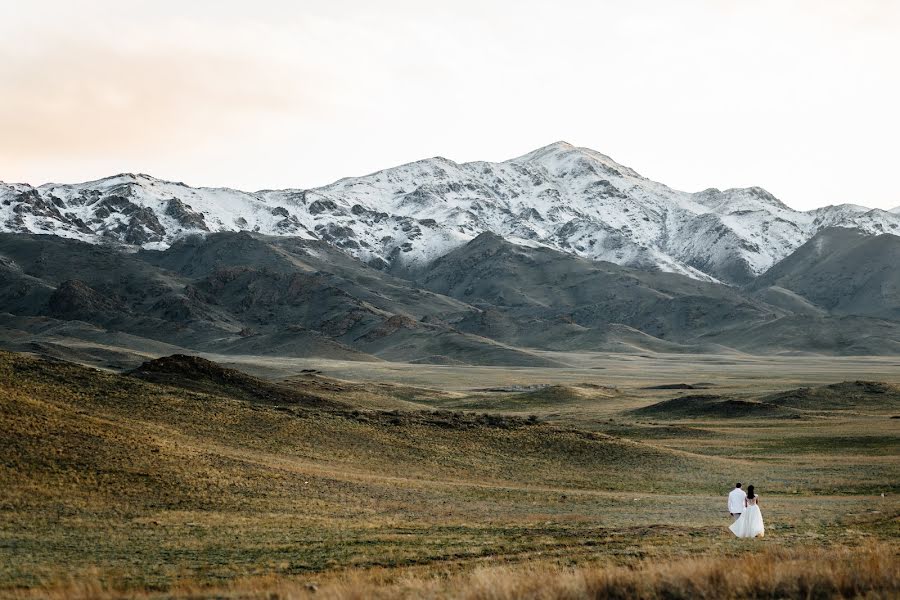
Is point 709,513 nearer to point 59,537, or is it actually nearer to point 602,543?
point 602,543

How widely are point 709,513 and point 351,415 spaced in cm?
2774

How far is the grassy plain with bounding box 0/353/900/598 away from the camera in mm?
17609

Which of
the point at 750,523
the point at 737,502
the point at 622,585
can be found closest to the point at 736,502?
the point at 737,502

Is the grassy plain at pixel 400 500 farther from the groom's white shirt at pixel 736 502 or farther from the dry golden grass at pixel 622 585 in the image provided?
the groom's white shirt at pixel 736 502

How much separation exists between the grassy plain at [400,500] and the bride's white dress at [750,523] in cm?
60

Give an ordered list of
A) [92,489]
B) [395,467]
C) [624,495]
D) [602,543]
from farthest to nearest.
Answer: [395,467] → [624,495] → [92,489] → [602,543]

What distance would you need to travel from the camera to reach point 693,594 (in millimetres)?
15445

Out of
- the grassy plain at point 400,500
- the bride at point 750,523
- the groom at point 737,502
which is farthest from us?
the groom at point 737,502

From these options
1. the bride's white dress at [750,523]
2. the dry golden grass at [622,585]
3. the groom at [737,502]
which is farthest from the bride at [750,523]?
the dry golden grass at [622,585]

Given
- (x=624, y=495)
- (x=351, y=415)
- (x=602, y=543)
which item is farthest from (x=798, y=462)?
(x=602, y=543)

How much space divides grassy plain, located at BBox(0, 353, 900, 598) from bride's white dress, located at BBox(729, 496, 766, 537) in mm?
602

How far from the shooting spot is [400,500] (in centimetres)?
3562

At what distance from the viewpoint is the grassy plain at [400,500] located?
17.6 meters

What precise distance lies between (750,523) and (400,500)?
14611mm
